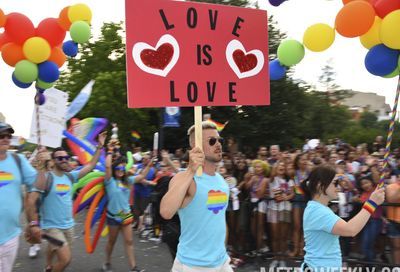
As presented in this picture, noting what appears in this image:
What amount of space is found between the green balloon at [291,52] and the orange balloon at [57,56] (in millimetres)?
3424

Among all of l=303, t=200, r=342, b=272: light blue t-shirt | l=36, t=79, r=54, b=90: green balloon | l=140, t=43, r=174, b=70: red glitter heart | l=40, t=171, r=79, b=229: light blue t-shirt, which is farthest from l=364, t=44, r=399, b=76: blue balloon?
l=36, t=79, r=54, b=90: green balloon

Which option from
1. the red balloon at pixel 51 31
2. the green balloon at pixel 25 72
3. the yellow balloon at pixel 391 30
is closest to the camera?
the yellow balloon at pixel 391 30

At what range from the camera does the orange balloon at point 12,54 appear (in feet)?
20.4

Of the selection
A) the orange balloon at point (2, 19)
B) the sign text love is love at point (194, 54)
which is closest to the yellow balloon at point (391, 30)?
the sign text love is love at point (194, 54)

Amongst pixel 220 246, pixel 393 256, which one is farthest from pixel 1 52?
pixel 393 256

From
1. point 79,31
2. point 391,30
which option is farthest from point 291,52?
point 79,31

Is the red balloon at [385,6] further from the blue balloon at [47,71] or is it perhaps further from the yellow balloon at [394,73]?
the blue balloon at [47,71]

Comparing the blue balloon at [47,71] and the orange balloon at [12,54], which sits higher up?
the orange balloon at [12,54]

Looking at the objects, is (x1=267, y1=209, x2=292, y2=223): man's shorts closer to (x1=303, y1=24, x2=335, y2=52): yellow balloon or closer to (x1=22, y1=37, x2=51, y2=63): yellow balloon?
(x1=303, y1=24, x2=335, y2=52): yellow balloon

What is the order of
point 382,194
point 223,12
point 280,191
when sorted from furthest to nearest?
1. point 280,191
2. point 223,12
3. point 382,194

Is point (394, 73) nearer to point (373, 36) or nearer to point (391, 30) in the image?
point (373, 36)

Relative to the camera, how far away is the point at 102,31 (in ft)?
103

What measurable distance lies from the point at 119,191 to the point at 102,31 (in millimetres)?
26396

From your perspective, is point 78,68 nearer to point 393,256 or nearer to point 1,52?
point 1,52
